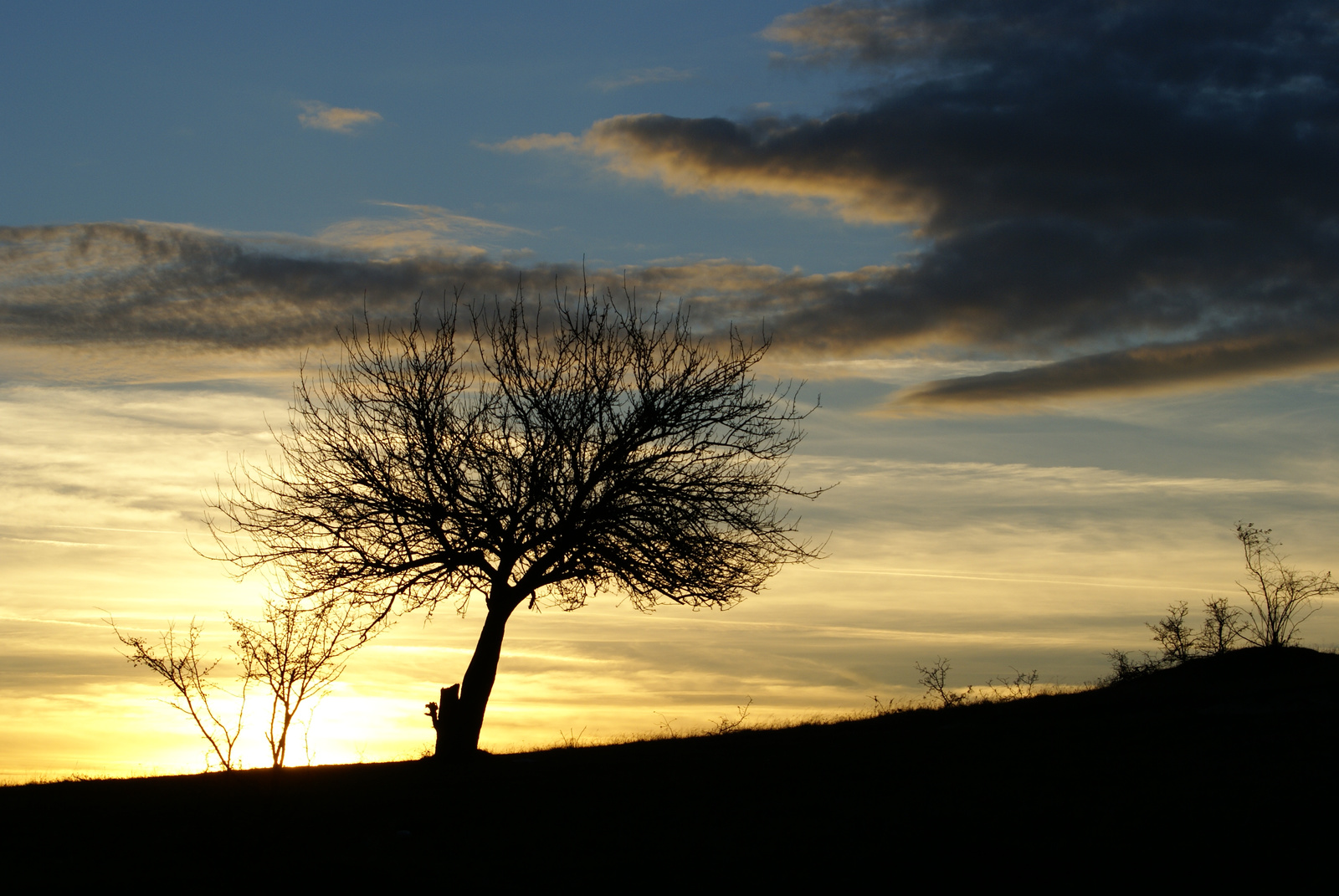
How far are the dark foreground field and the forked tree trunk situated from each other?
2.33 feet

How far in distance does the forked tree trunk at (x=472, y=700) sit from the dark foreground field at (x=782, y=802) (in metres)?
0.71

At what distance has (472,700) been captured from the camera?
19891 mm

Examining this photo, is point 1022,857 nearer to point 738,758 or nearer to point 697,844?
point 697,844

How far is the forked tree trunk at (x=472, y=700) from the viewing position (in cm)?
1984

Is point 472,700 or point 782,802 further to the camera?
point 472,700

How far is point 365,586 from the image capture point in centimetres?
1981

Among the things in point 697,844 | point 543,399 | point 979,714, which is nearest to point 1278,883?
point 697,844

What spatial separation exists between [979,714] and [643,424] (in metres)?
8.71

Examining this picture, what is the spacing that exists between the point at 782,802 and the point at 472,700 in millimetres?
7541

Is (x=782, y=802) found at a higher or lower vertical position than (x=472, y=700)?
lower

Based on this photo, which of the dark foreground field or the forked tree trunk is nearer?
the dark foreground field

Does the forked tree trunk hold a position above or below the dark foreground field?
above

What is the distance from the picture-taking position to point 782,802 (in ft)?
47.7

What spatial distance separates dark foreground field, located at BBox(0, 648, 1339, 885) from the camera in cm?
1206
